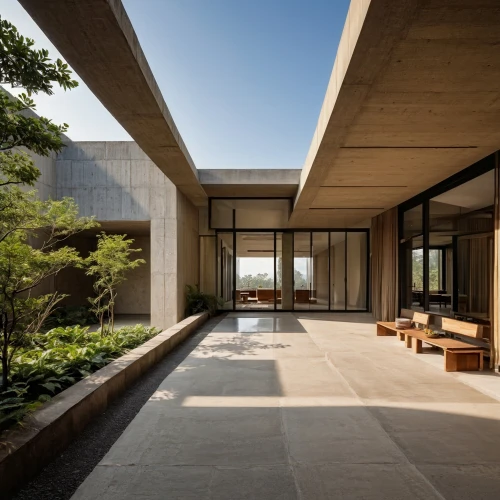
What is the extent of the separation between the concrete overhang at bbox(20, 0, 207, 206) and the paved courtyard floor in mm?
3579

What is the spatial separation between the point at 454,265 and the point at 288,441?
26.4 ft

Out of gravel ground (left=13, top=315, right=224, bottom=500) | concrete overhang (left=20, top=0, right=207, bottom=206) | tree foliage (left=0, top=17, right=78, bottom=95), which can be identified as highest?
concrete overhang (left=20, top=0, right=207, bottom=206)

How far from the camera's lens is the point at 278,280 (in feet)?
45.9

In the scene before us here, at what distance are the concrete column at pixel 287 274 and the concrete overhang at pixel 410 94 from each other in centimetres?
639

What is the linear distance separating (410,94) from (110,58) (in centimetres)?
314

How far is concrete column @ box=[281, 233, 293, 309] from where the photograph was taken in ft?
45.0

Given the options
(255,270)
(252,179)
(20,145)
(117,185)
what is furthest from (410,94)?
(255,270)

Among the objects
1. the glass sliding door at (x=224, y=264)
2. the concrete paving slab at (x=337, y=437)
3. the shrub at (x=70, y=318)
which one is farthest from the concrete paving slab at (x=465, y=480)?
the glass sliding door at (x=224, y=264)

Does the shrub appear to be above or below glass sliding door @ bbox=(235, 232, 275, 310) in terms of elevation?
below

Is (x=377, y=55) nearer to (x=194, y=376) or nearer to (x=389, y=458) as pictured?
(x=389, y=458)

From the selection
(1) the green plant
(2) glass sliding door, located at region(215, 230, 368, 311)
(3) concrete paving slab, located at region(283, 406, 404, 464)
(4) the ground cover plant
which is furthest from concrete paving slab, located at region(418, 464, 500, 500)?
(2) glass sliding door, located at region(215, 230, 368, 311)

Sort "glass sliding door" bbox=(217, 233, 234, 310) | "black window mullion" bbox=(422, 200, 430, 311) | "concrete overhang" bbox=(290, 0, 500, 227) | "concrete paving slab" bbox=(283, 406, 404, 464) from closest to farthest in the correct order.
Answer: "concrete overhang" bbox=(290, 0, 500, 227) → "concrete paving slab" bbox=(283, 406, 404, 464) → "black window mullion" bbox=(422, 200, 430, 311) → "glass sliding door" bbox=(217, 233, 234, 310)

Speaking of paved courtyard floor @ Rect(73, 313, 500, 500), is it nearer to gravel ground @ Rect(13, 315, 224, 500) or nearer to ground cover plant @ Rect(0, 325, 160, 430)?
gravel ground @ Rect(13, 315, 224, 500)

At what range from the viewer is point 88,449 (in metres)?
3.04
